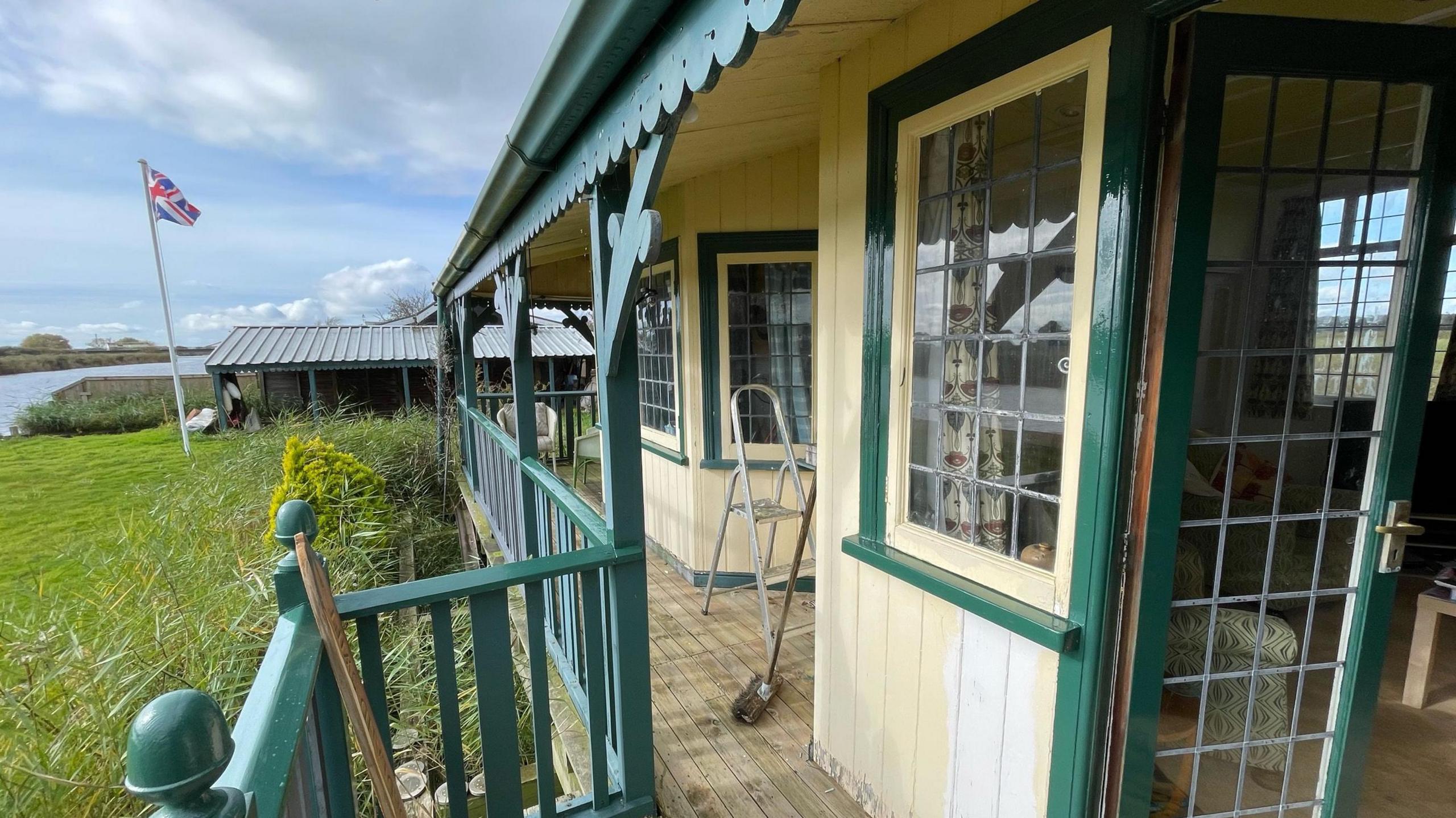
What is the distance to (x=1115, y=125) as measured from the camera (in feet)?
4.10

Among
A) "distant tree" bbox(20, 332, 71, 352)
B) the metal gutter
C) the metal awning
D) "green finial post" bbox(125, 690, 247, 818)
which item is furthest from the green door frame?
"distant tree" bbox(20, 332, 71, 352)

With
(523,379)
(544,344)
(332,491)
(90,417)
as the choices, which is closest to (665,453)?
(523,379)

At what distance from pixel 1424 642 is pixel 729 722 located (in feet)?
9.71

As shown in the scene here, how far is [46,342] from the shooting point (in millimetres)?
29547

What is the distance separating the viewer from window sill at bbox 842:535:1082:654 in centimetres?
140

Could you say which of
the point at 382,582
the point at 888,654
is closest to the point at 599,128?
the point at 888,654

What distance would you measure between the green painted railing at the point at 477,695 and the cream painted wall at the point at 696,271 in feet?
4.98

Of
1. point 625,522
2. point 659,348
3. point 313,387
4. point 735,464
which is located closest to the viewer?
point 625,522

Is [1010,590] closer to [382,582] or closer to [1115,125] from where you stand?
[1115,125]

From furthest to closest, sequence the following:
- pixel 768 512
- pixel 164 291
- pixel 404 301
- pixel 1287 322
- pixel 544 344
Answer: pixel 404 301 < pixel 544 344 < pixel 164 291 < pixel 768 512 < pixel 1287 322

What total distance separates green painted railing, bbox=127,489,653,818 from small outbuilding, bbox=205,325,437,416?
12572mm

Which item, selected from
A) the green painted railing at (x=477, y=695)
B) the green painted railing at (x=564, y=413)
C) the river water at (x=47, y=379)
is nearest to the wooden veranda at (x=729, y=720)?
the green painted railing at (x=477, y=695)

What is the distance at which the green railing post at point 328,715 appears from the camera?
1.36 metres

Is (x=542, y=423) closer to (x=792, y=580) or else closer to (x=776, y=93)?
(x=792, y=580)
